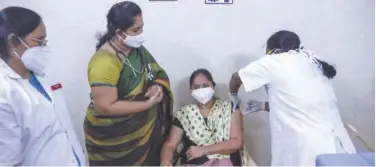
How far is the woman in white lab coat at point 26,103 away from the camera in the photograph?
1532 mm

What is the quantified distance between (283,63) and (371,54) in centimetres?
104

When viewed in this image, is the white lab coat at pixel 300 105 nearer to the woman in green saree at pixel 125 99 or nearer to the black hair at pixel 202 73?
the black hair at pixel 202 73

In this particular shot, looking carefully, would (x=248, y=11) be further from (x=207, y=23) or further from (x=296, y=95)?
(x=296, y=95)

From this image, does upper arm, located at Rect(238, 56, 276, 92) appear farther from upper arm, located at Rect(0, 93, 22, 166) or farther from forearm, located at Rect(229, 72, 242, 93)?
upper arm, located at Rect(0, 93, 22, 166)

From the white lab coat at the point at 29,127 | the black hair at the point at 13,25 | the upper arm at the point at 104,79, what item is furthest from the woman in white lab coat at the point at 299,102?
the black hair at the point at 13,25

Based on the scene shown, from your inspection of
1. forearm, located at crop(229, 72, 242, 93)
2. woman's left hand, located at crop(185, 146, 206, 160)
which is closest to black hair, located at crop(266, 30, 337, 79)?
forearm, located at crop(229, 72, 242, 93)

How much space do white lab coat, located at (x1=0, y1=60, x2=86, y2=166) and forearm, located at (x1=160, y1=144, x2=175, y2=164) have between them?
792mm

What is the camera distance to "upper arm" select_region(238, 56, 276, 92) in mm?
2234

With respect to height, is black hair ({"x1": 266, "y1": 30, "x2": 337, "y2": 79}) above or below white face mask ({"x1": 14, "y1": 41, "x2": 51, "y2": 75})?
below

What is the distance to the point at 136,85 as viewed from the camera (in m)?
2.24

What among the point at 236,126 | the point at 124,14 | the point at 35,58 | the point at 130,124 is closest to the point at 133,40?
the point at 124,14

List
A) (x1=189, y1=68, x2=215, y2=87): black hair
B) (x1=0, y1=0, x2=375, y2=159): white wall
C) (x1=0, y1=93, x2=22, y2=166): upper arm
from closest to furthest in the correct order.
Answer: (x1=0, y1=93, x2=22, y2=166): upper arm < (x1=189, y1=68, x2=215, y2=87): black hair < (x1=0, y1=0, x2=375, y2=159): white wall

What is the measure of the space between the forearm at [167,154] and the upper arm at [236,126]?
1.16ft

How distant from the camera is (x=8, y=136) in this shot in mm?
1515
